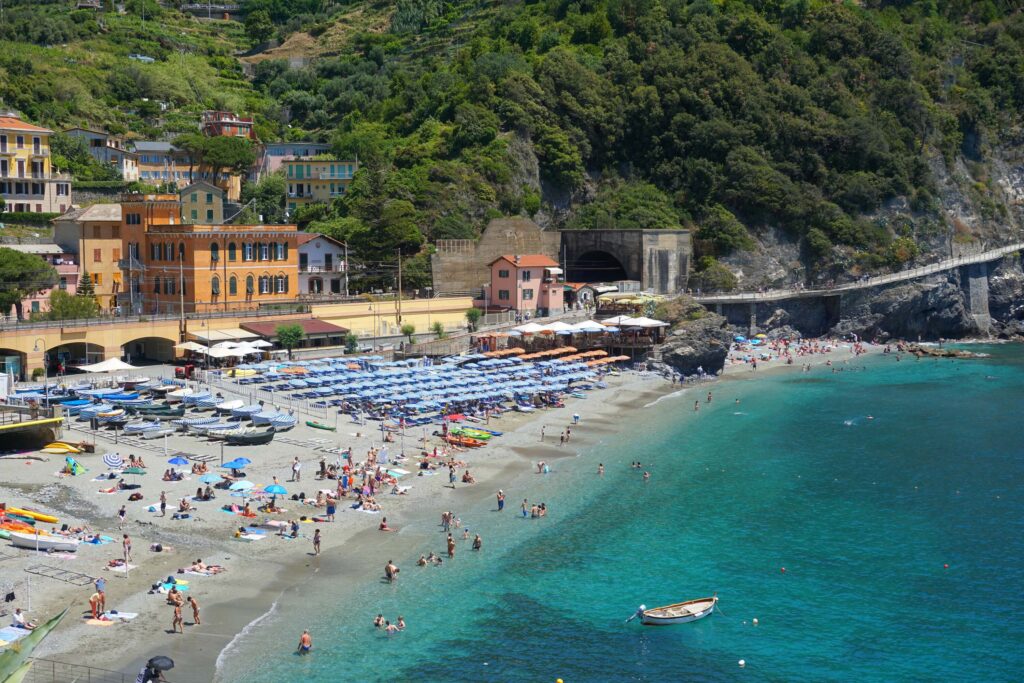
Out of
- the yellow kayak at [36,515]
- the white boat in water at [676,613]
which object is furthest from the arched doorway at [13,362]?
the white boat in water at [676,613]

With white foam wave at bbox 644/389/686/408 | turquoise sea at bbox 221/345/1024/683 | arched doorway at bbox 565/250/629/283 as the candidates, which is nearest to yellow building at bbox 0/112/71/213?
arched doorway at bbox 565/250/629/283

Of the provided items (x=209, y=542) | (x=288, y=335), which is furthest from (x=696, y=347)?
(x=209, y=542)

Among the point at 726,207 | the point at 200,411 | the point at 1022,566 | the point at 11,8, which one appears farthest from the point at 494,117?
the point at 11,8

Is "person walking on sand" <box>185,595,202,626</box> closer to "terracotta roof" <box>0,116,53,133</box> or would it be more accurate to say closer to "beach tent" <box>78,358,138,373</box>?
"beach tent" <box>78,358,138,373</box>

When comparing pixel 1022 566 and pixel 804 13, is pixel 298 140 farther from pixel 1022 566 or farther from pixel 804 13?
pixel 1022 566

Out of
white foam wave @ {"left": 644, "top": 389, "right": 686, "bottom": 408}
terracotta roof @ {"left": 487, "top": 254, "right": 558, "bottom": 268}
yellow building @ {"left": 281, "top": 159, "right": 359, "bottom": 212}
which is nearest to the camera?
white foam wave @ {"left": 644, "top": 389, "right": 686, "bottom": 408}

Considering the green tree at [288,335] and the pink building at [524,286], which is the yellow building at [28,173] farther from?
the pink building at [524,286]
